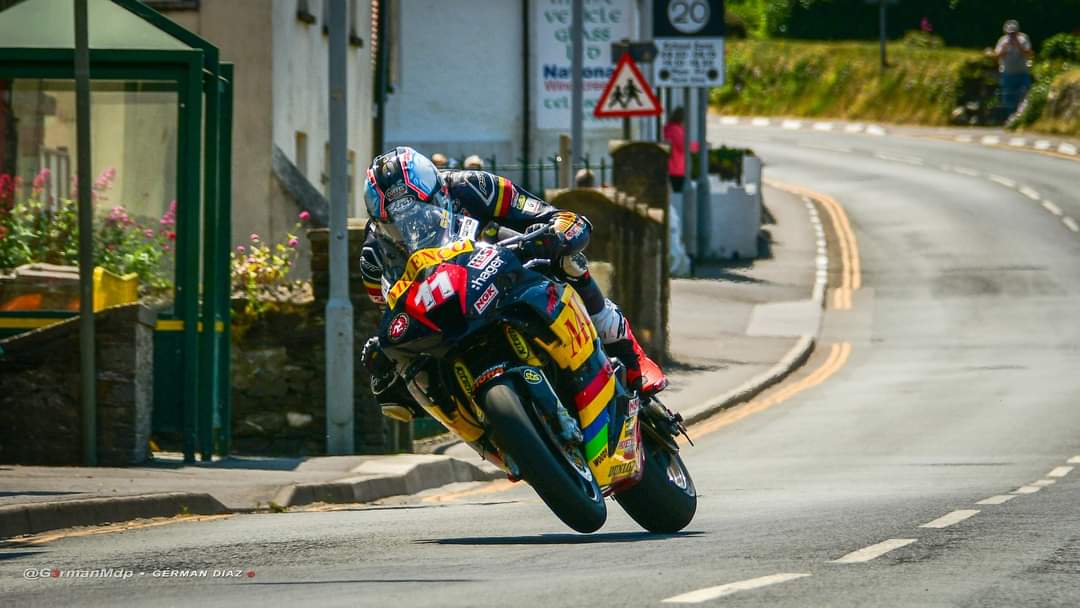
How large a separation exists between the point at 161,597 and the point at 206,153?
330 inches

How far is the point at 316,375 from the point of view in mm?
17188

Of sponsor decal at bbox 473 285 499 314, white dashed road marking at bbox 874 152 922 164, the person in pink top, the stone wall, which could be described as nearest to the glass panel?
the stone wall

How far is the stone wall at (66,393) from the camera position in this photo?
14.8 meters

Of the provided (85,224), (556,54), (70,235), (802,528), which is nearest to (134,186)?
(70,235)

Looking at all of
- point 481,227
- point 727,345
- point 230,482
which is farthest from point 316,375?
point 727,345

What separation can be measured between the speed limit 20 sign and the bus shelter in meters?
21.0

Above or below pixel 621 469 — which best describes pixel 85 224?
above

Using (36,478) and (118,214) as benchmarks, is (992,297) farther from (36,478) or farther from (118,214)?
(36,478)

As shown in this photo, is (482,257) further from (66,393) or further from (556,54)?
(556,54)

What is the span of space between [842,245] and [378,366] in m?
30.6

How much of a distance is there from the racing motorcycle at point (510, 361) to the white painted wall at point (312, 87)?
13789mm

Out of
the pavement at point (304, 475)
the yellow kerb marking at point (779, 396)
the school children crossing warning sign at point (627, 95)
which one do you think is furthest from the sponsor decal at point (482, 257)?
the school children crossing warning sign at point (627, 95)

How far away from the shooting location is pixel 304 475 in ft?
47.3

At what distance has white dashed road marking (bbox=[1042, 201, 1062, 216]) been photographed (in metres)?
42.8
